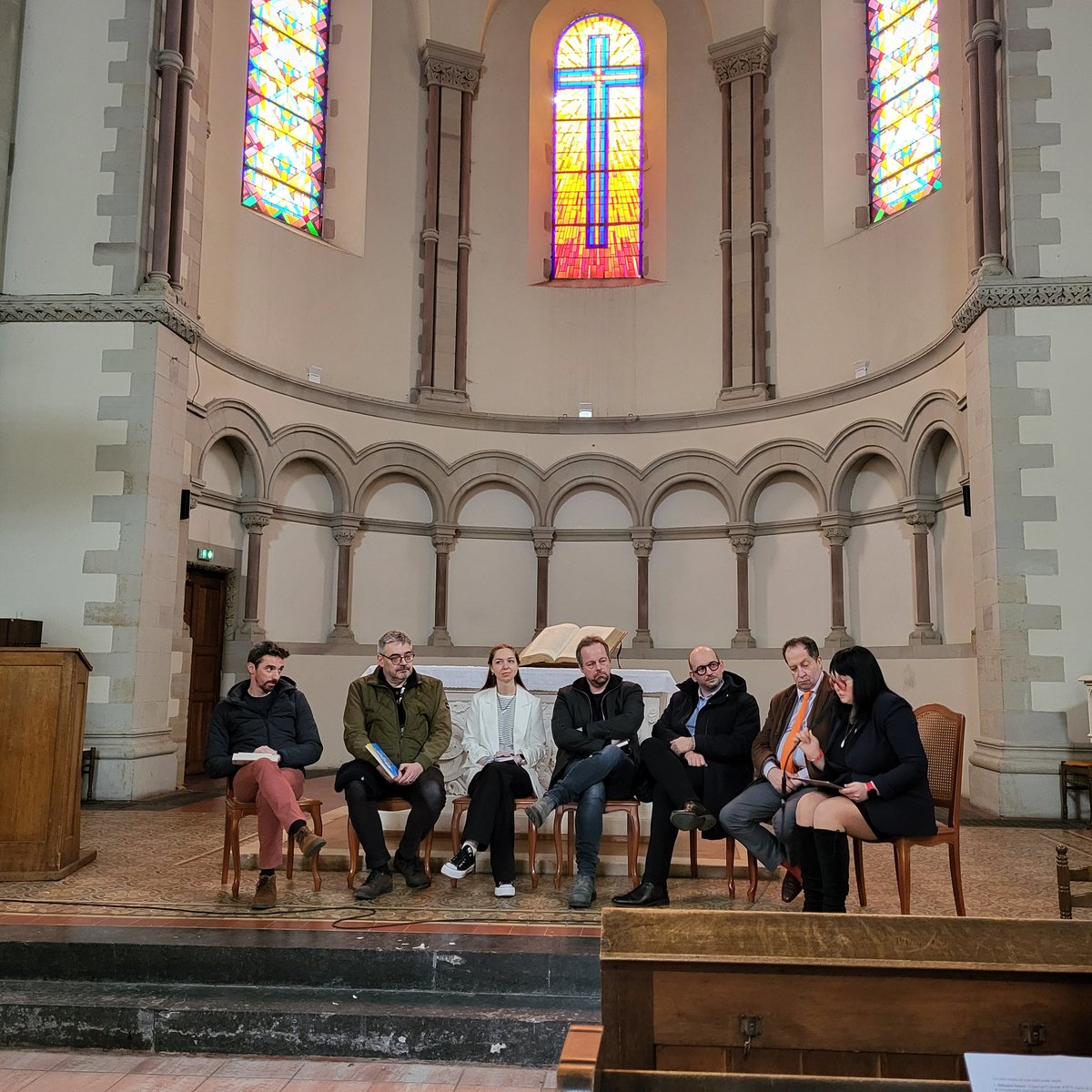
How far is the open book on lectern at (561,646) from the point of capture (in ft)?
22.6

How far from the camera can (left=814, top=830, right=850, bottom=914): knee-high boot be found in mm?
3930

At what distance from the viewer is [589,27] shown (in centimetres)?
1272

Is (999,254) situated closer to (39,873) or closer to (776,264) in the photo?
(776,264)

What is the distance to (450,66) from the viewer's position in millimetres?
11930

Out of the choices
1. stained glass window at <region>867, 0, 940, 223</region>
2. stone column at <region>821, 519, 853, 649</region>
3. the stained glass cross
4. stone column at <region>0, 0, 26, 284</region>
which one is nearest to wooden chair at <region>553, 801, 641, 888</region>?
stone column at <region>821, 519, 853, 649</region>

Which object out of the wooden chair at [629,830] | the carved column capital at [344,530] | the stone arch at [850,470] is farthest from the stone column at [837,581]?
the wooden chair at [629,830]

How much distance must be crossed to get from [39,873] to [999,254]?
7627 mm

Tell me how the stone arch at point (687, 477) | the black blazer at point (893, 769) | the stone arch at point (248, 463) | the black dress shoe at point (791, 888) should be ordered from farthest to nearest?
1. the stone arch at point (687, 477)
2. the stone arch at point (248, 463)
3. the black dress shoe at point (791, 888)
4. the black blazer at point (893, 769)

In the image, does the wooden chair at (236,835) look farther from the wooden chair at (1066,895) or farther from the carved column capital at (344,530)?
the carved column capital at (344,530)

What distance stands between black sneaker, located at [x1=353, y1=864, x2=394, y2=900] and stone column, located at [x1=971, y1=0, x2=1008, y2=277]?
6.48 m

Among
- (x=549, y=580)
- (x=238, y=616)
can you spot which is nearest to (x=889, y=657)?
(x=549, y=580)

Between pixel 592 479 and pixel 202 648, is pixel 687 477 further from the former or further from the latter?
pixel 202 648

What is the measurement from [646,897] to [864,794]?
3.43 ft

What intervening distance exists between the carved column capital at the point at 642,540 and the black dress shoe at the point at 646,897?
7364 millimetres
